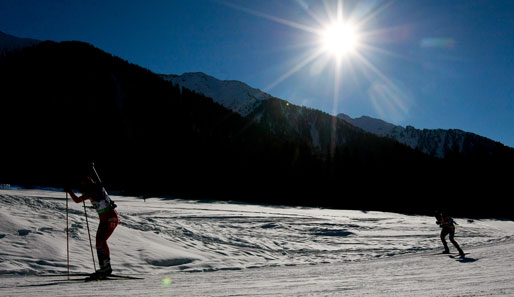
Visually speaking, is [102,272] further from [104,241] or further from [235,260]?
[235,260]

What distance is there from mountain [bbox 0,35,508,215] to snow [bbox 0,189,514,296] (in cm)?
3805

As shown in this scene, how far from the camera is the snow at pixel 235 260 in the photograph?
480 centimetres

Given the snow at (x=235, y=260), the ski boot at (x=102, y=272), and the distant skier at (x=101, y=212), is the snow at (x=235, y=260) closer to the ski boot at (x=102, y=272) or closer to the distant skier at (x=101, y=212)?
the ski boot at (x=102, y=272)

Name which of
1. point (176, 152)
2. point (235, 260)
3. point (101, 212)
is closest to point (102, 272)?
point (101, 212)

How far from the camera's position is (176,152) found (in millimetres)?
77125

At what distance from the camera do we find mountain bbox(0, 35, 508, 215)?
2571 inches

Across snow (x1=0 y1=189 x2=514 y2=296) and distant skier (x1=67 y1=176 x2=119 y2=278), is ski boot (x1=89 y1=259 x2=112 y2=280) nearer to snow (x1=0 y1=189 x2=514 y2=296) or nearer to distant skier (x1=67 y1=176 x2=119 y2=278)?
distant skier (x1=67 y1=176 x2=119 y2=278)

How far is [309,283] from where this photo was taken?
5.39 m

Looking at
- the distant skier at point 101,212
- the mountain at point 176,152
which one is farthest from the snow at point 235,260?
the mountain at point 176,152

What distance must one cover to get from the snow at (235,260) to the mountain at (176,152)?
38.1m

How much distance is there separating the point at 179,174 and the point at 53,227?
64.4 metres

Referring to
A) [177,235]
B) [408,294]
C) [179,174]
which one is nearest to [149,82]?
[179,174]

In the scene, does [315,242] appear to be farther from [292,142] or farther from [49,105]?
[49,105]

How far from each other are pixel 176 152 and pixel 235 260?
233 ft
